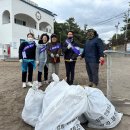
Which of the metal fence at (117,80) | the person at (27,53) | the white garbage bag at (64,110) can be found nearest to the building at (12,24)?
the person at (27,53)

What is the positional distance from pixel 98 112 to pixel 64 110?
2.32 feet

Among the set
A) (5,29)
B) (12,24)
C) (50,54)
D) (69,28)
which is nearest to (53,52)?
(50,54)

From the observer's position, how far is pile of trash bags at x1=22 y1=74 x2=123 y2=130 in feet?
12.1

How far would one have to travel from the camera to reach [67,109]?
373cm

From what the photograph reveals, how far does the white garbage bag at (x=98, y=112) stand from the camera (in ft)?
13.8

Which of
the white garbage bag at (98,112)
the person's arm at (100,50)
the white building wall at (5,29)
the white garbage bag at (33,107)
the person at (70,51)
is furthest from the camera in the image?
the white building wall at (5,29)

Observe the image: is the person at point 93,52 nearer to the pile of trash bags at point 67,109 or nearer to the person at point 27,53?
the person at point 27,53

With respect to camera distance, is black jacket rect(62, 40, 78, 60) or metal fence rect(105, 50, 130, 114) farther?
black jacket rect(62, 40, 78, 60)

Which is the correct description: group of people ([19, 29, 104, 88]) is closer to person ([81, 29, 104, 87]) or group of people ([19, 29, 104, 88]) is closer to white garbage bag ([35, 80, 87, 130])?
person ([81, 29, 104, 87])

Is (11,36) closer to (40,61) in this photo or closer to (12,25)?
(12,25)

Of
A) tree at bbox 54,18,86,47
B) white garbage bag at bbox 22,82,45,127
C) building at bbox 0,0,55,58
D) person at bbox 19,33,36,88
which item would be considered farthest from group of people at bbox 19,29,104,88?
tree at bbox 54,18,86,47

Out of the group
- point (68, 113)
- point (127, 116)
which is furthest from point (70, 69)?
point (68, 113)

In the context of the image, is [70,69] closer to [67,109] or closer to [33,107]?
[33,107]

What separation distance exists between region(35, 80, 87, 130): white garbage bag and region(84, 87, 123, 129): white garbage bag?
335 millimetres
